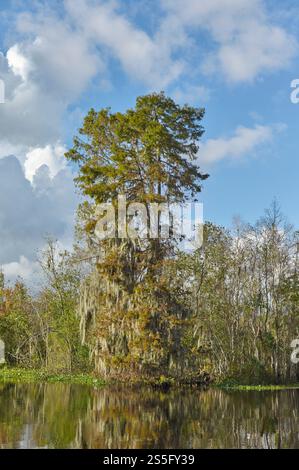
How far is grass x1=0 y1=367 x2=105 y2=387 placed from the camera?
25281 mm

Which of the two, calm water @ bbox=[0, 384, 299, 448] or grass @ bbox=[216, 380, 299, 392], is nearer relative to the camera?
calm water @ bbox=[0, 384, 299, 448]

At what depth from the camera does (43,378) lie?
28.0 metres

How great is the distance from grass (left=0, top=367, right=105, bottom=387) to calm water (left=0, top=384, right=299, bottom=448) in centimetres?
382

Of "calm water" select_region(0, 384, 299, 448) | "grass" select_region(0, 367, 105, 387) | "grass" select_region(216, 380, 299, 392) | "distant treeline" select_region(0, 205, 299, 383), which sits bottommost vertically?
"calm water" select_region(0, 384, 299, 448)

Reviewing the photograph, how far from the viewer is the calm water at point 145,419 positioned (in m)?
10.6

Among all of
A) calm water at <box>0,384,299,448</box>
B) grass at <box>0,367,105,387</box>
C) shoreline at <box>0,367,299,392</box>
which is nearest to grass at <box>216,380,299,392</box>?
shoreline at <box>0,367,299,392</box>

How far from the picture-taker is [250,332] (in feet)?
101

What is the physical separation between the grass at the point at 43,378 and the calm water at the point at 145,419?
150 inches

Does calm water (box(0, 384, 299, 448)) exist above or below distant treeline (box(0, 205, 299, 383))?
below

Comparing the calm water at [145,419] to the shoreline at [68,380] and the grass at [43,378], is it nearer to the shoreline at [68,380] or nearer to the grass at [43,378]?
the shoreline at [68,380]

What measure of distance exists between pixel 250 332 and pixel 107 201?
38.6 feet

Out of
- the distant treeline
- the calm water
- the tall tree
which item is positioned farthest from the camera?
the distant treeline

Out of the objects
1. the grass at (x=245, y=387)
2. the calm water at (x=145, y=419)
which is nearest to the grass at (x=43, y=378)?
the calm water at (x=145, y=419)

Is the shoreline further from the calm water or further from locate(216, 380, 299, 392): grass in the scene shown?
the calm water
